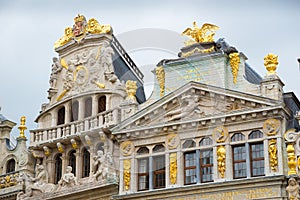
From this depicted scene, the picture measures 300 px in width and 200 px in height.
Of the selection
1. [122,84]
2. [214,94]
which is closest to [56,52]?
[122,84]

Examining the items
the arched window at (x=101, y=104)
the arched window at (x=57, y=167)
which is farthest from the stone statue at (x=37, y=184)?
the arched window at (x=101, y=104)

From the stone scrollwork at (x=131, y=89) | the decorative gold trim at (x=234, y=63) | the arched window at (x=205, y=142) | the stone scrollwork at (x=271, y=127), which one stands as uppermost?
the decorative gold trim at (x=234, y=63)

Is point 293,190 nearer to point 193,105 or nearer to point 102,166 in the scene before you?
point 193,105

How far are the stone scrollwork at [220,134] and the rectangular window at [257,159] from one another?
4.34ft

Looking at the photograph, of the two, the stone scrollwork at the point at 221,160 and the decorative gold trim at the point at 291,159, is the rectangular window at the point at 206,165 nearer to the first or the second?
the stone scrollwork at the point at 221,160

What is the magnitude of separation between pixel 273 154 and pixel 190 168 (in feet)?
13.4

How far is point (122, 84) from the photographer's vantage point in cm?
4159

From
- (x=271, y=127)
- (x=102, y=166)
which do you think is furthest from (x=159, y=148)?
(x=271, y=127)

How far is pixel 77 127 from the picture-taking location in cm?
4153

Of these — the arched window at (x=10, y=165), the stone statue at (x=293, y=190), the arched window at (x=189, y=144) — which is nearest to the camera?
the stone statue at (x=293, y=190)

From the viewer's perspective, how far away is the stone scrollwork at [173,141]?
37906 mm

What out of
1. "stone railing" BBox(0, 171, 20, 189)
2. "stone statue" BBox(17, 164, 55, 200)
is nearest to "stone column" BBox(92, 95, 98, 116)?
"stone statue" BBox(17, 164, 55, 200)

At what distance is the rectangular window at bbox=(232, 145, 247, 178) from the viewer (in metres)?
36.2

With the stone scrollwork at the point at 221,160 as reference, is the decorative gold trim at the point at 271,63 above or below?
above
